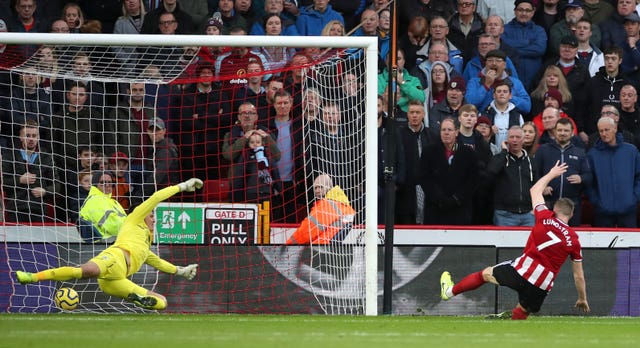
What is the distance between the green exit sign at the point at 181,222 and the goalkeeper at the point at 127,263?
125 cm

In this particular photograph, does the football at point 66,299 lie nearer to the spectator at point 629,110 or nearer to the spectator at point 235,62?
the spectator at point 235,62

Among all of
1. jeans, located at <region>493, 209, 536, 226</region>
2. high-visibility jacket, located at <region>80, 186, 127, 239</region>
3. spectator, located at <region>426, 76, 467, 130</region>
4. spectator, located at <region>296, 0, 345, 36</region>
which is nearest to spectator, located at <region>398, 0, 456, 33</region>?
spectator, located at <region>296, 0, 345, 36</region>

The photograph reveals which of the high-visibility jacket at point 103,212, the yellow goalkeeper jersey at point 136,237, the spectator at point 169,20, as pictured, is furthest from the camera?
the spectator at point 169,20

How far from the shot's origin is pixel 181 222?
44.5ft

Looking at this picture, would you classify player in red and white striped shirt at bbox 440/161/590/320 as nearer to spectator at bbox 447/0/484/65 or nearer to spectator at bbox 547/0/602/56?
spectator at bbox 447/0/484/65

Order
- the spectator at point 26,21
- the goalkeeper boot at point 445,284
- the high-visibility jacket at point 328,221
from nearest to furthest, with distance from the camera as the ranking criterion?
the goalkeeper boot at point 445,284, the high-visibility jacket at point 328,221, the spectator at point 26,21

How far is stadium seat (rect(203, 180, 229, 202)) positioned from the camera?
13977 mm

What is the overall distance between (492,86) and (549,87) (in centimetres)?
84

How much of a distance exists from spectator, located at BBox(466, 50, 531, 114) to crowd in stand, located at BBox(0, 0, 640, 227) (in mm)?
22

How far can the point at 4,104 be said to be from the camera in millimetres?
14008

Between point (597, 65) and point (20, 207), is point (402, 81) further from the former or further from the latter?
point (20, 207)

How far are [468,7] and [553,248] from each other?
17.5ft

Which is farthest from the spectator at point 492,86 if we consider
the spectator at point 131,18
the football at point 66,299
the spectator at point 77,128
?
the football at point 66,299

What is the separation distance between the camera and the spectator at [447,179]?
14414 millimetres
